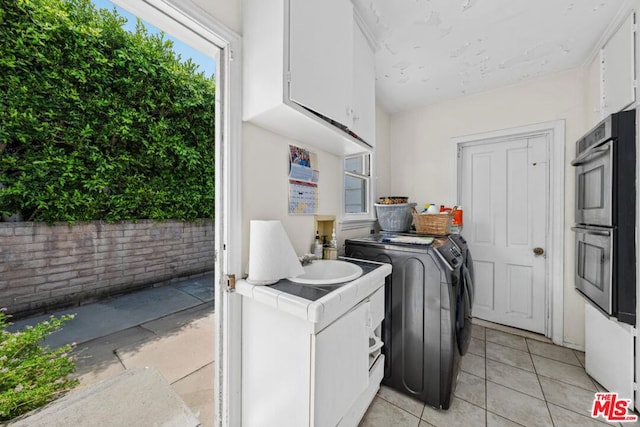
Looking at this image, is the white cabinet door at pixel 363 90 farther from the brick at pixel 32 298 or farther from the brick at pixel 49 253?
the brick at pixel 32 298

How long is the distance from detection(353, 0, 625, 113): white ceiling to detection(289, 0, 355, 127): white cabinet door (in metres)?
0.37

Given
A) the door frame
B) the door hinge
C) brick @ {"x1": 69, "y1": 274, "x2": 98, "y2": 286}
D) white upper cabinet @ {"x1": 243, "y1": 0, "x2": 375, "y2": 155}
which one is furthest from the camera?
brick @ {"x1": 69, "y1": 274, "x2": 98, "y2": 286}

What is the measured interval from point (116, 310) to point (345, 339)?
281 cm

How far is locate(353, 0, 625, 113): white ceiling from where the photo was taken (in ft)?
4.75

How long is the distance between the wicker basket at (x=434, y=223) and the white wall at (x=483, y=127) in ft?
2.70

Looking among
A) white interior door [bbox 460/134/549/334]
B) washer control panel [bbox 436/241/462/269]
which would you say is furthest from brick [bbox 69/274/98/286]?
white interior door [bbox 460/134/549/334]

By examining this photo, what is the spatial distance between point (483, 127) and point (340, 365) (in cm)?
278

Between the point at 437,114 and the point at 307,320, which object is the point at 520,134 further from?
the point at 307,320

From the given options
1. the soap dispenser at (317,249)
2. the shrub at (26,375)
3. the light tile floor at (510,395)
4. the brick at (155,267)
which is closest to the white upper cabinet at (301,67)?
the soap dispenser at (317,249)

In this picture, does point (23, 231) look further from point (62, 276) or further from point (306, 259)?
point (306, 259)

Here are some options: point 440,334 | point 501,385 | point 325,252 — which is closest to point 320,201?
point 325,252

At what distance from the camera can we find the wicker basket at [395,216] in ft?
7.18

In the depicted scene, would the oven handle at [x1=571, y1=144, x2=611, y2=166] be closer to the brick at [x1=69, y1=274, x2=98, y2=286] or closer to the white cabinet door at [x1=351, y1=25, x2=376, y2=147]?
the white cabinet door at [x1=351, y1=25, x2=376, y2=147]

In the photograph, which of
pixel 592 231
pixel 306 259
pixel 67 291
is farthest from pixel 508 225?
pixel 67 291
